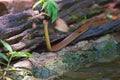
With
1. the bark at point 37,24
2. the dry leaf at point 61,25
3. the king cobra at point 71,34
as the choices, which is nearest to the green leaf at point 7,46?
the bark at point 37,24

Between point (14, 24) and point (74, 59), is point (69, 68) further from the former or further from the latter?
point (14, 24)

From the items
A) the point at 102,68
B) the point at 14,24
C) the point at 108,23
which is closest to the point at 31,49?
the point at 14,24

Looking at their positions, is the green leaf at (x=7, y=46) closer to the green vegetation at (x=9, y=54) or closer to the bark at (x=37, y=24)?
the green vegetation at (x=9, y=54)

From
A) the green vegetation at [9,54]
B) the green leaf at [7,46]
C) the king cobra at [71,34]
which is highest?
the king cobra at [71,34]

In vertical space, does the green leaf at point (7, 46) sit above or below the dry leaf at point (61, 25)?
below

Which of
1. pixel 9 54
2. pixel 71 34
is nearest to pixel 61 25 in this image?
pixel 71 34

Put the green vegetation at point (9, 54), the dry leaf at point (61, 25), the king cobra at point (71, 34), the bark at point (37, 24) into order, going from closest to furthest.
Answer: the green vegetation at point (9, 54)
the bark at point (37, 24)
the king cobra at point (71, 34)
the dry leaf at point (61, 25)

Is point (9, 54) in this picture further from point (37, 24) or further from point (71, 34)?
point (71, 34)

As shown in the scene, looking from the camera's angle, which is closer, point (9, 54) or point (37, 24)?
point (9, 54)

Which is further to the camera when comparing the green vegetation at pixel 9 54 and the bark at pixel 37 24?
the bark at pixel 37 24

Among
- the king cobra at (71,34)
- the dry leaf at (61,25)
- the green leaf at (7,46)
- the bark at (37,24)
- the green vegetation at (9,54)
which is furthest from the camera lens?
the dry leaf at (61,25)
